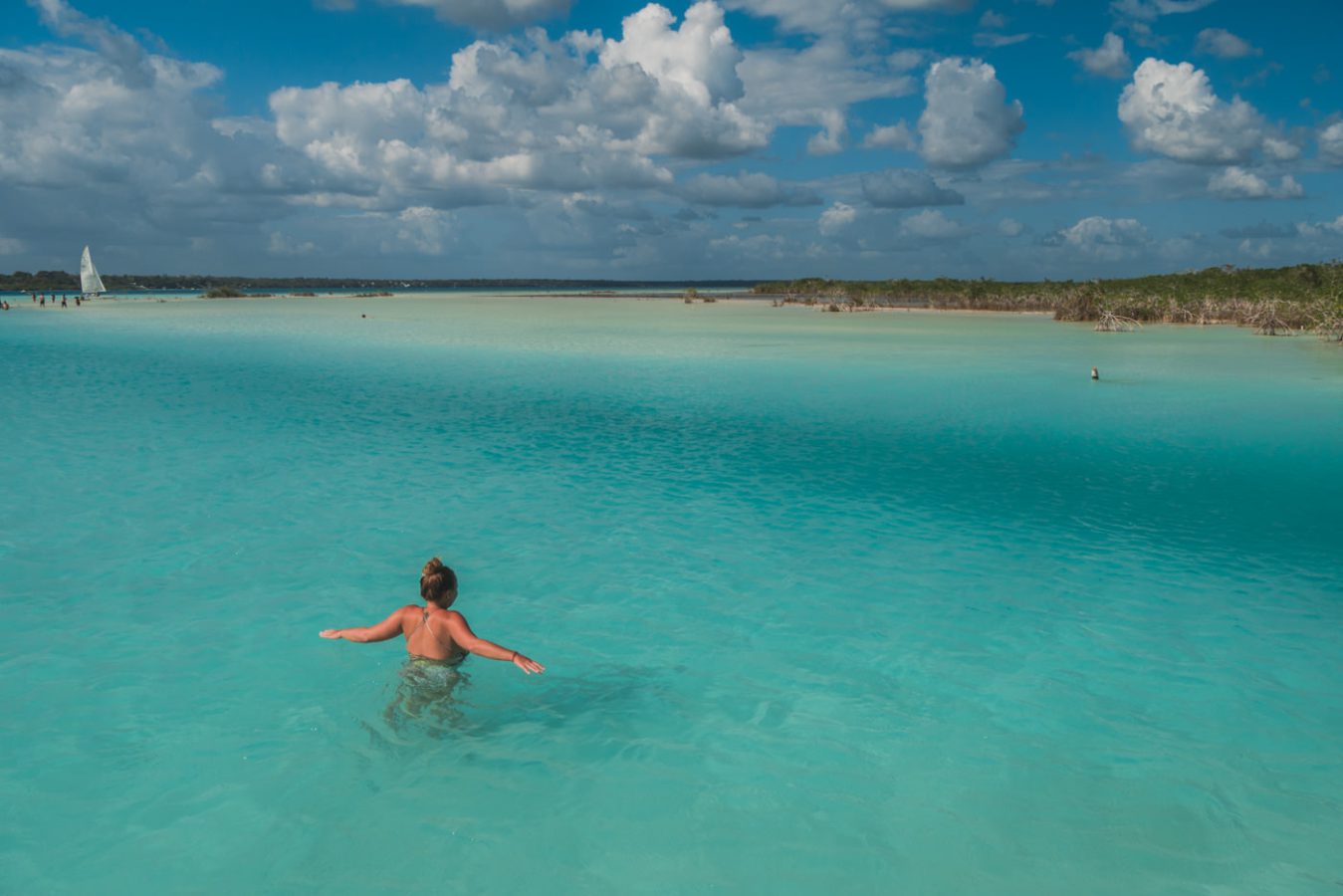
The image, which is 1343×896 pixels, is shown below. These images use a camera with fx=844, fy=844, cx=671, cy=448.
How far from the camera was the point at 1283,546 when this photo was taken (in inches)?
547

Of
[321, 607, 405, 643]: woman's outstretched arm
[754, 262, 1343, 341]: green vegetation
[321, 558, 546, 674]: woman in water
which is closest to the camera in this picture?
[321, 558, 546, 674]: woman in water

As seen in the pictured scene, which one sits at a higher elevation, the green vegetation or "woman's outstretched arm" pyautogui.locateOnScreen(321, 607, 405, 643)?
the green vegetation

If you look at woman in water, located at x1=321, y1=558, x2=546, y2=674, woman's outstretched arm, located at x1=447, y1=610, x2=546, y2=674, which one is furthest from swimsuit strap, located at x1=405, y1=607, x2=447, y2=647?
woman's outstretched arm, located at x1=447, y1=610, x2=546, y2=674

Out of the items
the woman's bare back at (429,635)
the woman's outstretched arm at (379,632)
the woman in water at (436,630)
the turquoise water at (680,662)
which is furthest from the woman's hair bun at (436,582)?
the turquoise water at (680,662)

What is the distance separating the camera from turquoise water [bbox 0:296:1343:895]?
6590mm

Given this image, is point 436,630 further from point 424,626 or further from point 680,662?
point 680,662

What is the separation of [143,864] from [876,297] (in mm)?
113414

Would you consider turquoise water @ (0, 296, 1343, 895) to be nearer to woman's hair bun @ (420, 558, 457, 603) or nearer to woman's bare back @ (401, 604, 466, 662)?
woman's bare back @ (401, 604, 466, 662)

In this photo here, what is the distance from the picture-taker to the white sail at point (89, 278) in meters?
120

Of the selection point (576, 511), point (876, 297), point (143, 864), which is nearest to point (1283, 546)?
point (576, 511)

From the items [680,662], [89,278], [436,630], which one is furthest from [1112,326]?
[89,278]

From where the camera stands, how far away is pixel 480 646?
770 centimetres

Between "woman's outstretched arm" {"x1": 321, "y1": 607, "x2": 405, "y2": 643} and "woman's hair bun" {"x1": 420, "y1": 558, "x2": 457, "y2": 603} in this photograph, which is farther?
"woman's outstretched arm" {"x1": 321, "y1": 607, "x2": 405, "y2": 643}

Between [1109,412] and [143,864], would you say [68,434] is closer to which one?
[143,864]
